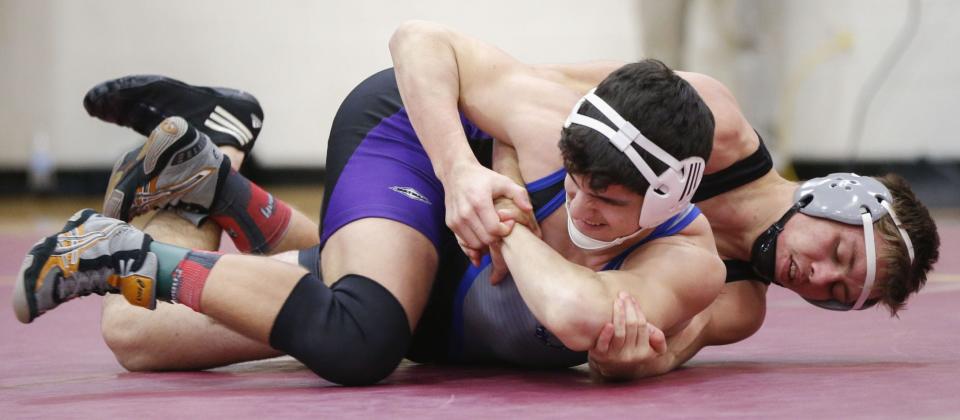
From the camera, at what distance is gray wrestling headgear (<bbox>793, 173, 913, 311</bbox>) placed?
2.60 metres

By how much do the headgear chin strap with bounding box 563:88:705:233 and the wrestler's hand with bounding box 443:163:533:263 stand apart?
197 mm

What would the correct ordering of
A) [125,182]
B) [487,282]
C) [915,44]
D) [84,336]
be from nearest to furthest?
[487,282], [125,182], [84,336], [915,44]

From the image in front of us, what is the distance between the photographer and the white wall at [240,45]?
825 centimetres

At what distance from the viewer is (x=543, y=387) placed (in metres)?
2.31

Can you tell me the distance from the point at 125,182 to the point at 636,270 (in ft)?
4.22

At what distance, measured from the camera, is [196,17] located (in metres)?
8.30

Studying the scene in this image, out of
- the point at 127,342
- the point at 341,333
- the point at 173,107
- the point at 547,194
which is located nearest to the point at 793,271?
the point at 547,194

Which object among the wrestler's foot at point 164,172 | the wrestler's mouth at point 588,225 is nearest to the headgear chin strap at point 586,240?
the wrestler's mouth at point 588,225

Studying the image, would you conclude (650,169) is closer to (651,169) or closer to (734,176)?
(651,169)

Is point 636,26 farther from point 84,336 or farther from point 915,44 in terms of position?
point 84,336

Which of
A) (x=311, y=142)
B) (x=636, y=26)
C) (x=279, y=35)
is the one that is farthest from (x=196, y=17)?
(x=636, y=26)

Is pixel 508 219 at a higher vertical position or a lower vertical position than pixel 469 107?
lower

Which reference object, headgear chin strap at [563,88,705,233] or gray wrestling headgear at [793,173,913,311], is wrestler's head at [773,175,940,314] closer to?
gray wrestling headgear at [793,173,913,311]

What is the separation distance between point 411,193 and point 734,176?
2.50 ft
